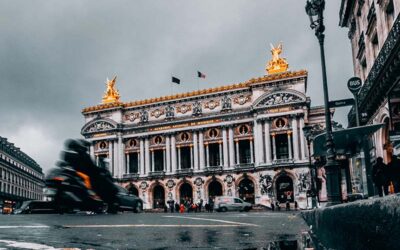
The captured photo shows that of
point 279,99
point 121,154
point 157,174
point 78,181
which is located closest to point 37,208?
point 78,181

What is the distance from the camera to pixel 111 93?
61.9 metres

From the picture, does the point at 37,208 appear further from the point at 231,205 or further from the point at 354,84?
the point at 354,84

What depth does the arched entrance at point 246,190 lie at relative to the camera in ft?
165

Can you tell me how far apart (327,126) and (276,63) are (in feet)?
141

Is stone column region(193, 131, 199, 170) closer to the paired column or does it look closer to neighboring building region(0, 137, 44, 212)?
the paired column

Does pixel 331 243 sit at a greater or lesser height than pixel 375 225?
lesser

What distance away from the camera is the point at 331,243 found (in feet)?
10.6

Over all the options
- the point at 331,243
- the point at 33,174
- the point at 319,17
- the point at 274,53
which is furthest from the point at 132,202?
the point at 33,174

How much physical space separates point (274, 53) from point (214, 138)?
13224 millimetres

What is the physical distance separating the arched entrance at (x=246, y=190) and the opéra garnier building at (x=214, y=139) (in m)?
0.12

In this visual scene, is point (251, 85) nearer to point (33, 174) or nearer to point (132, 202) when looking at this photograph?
point (132, 202)

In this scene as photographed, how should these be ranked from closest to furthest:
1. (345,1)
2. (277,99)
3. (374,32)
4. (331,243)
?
1. (331,243)
2. (374,32)
3. (345,1)
4. (277,99)

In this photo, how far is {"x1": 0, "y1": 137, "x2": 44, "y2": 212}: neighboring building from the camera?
7731 centimetres

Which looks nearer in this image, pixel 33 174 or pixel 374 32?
pixel 374 32
